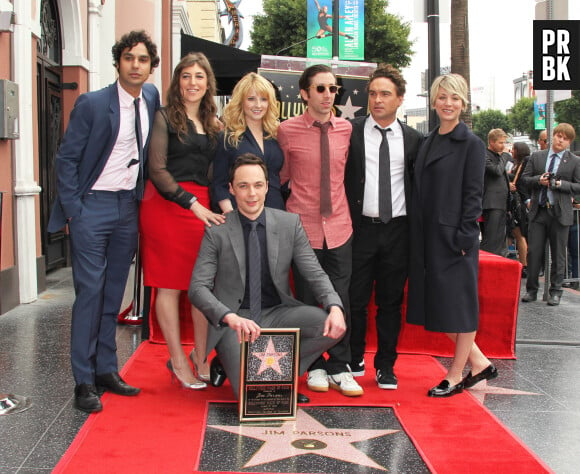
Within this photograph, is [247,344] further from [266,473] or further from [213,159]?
[213,159]

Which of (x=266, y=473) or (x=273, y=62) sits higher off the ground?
(x=273, y=62)

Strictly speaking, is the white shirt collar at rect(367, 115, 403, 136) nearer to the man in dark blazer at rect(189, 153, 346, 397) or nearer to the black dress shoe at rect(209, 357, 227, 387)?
the man in dark blazer at rect(189, 153, 346, 397)

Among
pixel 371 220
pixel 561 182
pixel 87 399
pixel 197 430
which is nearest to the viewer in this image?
pixel 197 430

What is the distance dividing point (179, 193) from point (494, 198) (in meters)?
5.43

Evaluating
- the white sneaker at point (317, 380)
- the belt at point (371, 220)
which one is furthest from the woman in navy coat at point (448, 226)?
the white sneaker at point (317, 380)

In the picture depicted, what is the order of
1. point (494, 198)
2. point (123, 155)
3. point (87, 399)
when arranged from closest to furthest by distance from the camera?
point (87, 399) → point (123, 155) → point (494, 198)

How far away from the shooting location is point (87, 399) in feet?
13.0

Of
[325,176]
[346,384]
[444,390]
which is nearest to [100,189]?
[325,176]

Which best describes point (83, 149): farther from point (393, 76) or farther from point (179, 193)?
point (393, 76)

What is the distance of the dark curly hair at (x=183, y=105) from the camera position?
4.18m

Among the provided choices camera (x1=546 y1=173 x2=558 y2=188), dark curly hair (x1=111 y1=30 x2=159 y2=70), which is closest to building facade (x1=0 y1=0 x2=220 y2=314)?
dark curly hair (x1=111 y1=30 x2=159 y2=70)

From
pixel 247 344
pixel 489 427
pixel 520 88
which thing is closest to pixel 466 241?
pixel 489 427

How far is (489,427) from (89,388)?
221 cm

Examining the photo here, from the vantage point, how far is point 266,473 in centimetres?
316
